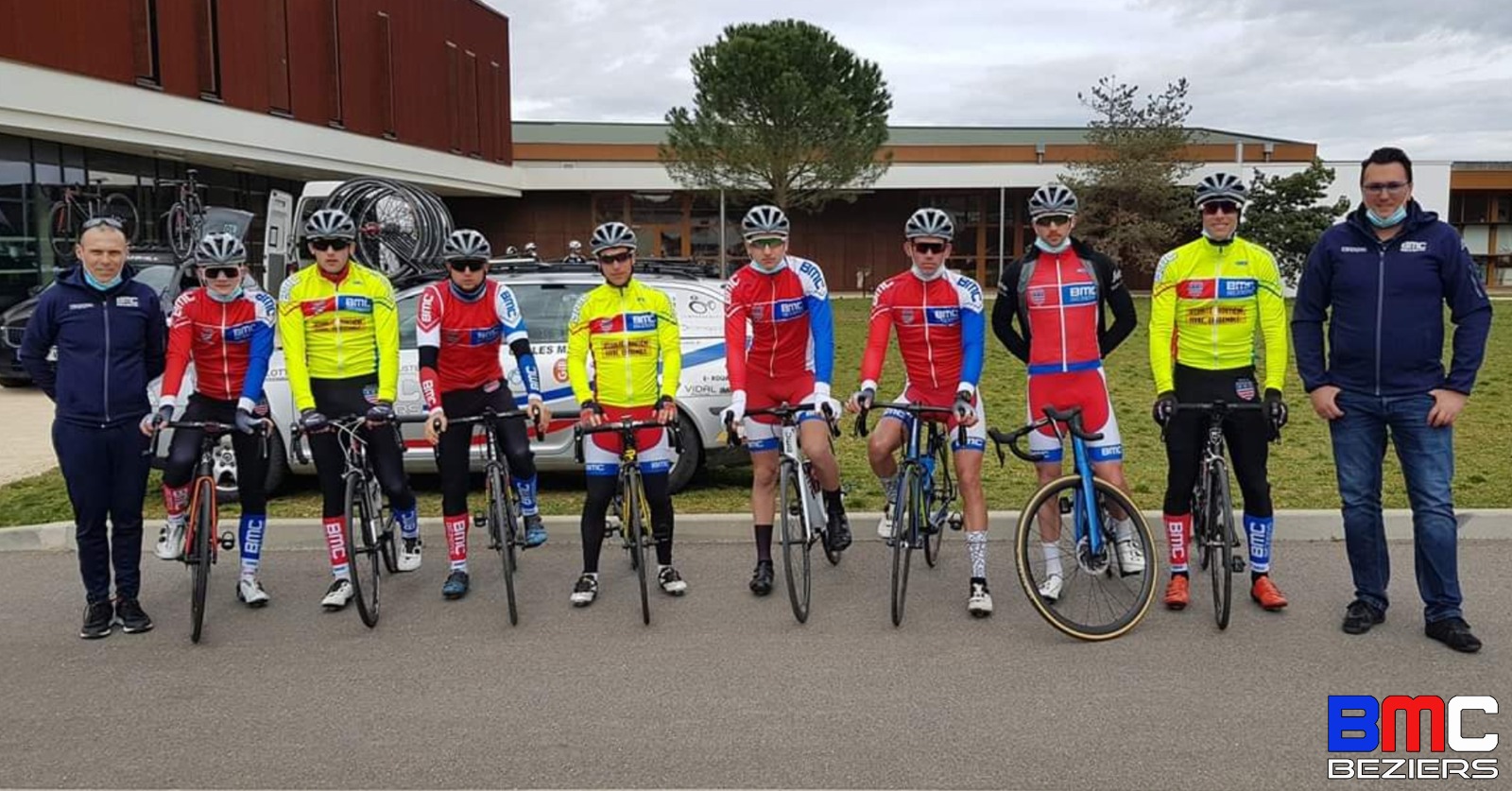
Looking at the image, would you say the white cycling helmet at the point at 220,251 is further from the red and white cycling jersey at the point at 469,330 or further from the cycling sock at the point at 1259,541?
the cycling sock at the point at 1259,541

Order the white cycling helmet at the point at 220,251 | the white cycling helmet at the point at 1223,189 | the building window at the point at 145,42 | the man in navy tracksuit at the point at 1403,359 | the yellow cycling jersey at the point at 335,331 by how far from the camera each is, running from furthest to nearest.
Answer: the building window at the point at 145,42 < the yellow cycling jersey at the point at 335,331 < the white cycling helmet at the point at 220,251 < the white cycling helmet at the point at 1223,189 < the man in navy tracksuit at the point at 1403,359

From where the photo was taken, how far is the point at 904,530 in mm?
5703

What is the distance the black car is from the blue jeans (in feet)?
44.1

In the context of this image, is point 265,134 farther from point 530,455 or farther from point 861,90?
point 530,455

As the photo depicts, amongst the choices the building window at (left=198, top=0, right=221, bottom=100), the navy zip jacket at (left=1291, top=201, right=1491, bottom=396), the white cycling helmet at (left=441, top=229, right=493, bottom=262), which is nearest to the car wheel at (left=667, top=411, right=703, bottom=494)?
the white cycling helmet at (left=441, top=229, right=493, bottom=262)

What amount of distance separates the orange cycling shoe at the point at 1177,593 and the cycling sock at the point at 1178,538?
41 millimetres

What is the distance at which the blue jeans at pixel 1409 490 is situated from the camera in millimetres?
5223

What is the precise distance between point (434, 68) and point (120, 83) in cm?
1515

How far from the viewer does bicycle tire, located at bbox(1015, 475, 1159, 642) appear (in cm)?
535

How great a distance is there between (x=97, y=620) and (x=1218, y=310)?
5.66m

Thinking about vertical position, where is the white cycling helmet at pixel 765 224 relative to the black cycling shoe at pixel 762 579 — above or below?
above

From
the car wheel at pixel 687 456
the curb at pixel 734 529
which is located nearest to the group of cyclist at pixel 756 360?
the curb at pixel 734 529

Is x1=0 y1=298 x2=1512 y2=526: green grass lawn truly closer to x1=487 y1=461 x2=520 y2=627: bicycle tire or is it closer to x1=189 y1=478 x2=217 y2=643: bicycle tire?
x1=487 y1=461 x2=520 y2=627: bicycle tire

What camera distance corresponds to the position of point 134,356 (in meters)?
5.79
